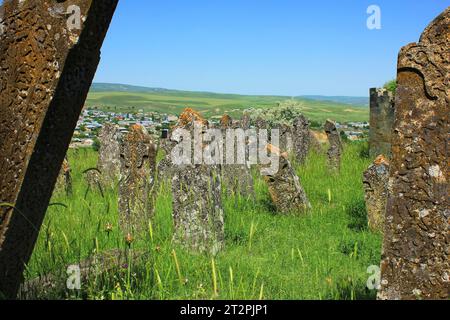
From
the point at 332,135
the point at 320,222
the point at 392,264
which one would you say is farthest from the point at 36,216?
the point at 332,135

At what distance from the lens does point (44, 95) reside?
180 inches

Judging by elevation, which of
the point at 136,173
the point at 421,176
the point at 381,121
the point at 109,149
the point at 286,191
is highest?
the point at 421,176

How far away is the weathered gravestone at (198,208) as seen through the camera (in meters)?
7.75

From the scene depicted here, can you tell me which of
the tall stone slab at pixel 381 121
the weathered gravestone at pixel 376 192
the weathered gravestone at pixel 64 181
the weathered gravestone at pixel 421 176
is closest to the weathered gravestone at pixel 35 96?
the weathered gravestone at pixel 421 176

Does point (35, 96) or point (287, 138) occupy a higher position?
point (35, 96)

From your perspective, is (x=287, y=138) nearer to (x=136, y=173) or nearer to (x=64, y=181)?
(x=64, y=181)

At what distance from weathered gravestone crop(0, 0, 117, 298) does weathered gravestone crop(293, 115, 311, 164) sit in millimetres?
12660

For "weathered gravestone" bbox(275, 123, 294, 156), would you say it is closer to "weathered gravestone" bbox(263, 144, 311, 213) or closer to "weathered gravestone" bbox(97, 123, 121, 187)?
"weathered gravestone" bbox(97, 123, 121, 187)

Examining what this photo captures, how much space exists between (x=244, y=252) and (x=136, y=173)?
227cm

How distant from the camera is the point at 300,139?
17297 millimetres

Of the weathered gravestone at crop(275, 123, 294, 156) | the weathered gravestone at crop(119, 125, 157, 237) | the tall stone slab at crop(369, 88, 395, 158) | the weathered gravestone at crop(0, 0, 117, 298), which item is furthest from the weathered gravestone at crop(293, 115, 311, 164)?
the weathered gravestone at crop(0, 0, 117, 298)

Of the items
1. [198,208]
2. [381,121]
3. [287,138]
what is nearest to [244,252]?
[198,208]

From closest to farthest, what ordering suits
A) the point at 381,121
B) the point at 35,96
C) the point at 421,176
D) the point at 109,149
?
the point at 421,176 → the point at 35,96 → the point at 109,149 → the point at 381,121

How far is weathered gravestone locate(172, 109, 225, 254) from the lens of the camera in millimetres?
7754
